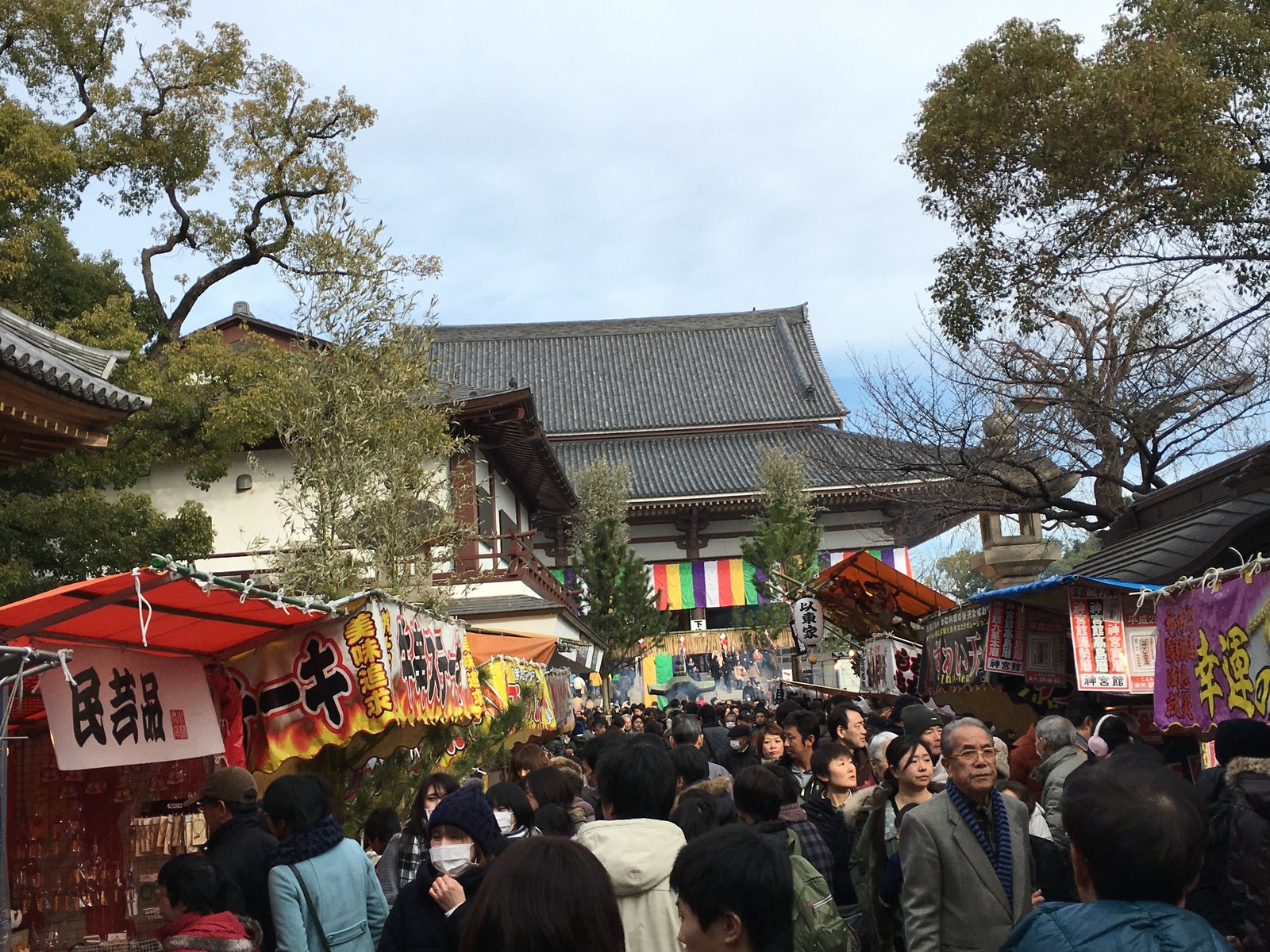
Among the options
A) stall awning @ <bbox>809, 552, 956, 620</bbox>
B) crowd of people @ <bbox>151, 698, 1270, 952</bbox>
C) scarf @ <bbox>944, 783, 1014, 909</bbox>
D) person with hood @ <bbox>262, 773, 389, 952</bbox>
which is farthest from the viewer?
stall awning @ <bbox>809, 552, 956, 620</bbox>

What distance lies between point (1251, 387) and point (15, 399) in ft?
34.2

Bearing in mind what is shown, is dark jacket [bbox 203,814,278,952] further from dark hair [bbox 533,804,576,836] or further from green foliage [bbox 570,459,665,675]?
green foliage [bbox 570,459,665,675]

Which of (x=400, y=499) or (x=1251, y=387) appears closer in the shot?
(x=1251, y=387)

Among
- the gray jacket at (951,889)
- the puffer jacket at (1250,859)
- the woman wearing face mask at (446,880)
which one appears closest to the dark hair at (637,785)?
the woman wearing face mask at (446,880)

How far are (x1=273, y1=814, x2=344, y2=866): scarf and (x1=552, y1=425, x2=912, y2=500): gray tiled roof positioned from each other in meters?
30.3

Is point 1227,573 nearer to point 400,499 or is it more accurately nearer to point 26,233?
point 400,499

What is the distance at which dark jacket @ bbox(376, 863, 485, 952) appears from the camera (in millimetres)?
3722

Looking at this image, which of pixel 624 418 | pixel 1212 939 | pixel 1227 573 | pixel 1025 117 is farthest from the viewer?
pixel 624 418

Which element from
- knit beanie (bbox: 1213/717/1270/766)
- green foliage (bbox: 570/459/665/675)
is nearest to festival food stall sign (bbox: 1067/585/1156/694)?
knit beanie (bbox: 1213/717/1270/766)

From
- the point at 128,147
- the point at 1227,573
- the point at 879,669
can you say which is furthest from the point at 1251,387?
the point at 128,147

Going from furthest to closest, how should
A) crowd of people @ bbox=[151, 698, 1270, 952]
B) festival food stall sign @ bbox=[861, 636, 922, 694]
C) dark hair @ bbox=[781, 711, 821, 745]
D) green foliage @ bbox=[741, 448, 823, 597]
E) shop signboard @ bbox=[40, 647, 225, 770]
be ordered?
green foliage @ bbox=[741, 448, 823, 597]
festival food stall sign @ bbox=[861, 636, 922, 694]
dark hair @ bbox=[781, 711, 821, 745]
shop signboard @ bbox=[40, 647, 225, 770]
crowd of people @ bbox=[151, 698, 1270, 952]

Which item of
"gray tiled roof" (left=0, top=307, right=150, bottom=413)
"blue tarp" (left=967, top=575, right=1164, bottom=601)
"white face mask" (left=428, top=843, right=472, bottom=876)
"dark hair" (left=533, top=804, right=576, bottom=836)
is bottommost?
"dark hair" (left=533, top=804, right=576, bottom=836)

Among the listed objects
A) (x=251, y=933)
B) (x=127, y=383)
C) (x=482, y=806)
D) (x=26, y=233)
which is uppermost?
(x=26, y=233)

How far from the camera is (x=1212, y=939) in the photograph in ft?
7.30
